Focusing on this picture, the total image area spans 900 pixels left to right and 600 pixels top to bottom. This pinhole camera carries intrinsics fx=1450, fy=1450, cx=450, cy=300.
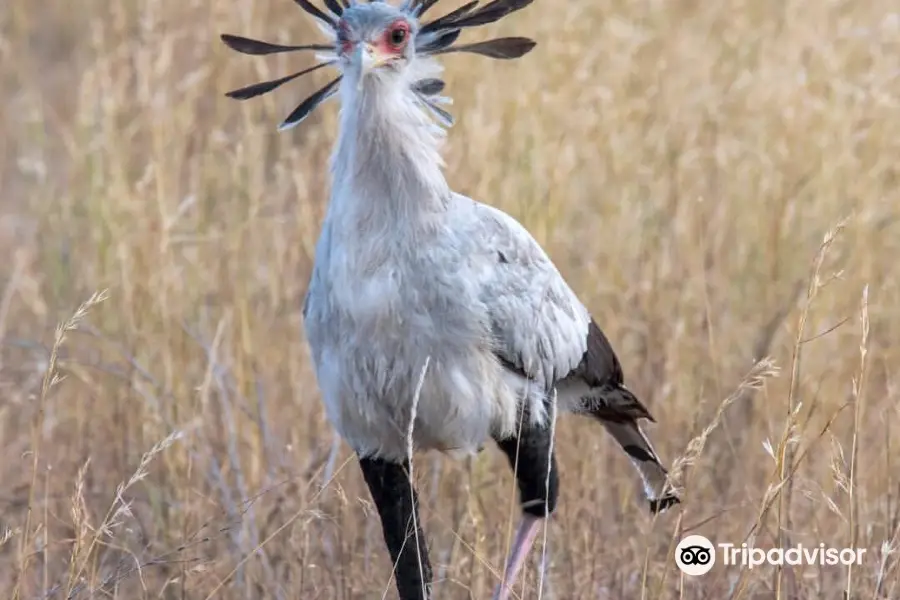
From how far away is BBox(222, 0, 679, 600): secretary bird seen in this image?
303 centimetres

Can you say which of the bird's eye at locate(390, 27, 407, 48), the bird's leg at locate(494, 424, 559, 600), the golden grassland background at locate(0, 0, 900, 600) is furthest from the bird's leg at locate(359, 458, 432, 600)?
the bird's eye at locate(390, 27, 407, 48)

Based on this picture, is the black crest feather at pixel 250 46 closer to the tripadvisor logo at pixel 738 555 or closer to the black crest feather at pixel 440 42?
the black crest feather at pixel 440 42

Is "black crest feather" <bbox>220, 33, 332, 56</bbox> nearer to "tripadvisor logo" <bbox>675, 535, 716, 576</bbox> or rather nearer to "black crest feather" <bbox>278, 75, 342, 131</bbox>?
"black crest feather" <bbox>278, 75, 342, 131</bbox>

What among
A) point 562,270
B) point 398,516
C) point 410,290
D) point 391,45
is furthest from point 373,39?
point 562,270

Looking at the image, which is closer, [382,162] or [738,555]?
[382,162]

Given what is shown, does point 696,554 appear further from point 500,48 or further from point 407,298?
point 500,48

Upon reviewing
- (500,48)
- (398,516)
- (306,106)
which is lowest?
(398,516)

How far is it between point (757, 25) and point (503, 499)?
2592mm

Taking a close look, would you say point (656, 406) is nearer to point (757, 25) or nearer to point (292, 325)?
point (292, 325)

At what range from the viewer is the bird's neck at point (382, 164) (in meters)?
3.11

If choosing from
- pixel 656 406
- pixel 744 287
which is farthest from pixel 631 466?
pixel 744 287

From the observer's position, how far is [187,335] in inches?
181

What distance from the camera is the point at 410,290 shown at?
9.87 feet

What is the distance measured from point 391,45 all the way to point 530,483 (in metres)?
1.10
